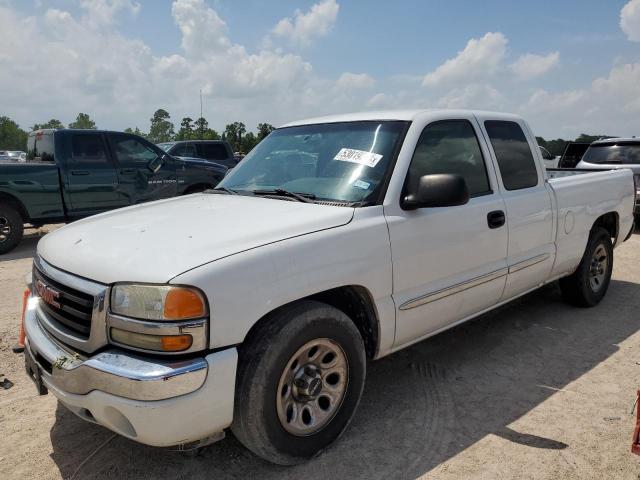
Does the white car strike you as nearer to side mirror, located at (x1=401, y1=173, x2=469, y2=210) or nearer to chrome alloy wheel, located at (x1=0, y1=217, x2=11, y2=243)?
side mirror, located at (x1=401, y1=173, x2=469, y2=210)

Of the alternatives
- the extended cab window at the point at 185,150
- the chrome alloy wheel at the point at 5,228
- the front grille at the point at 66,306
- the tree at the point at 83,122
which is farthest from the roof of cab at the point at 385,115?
the tree at the point at 83,122

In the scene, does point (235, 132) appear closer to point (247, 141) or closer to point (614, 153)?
point (247, 141)

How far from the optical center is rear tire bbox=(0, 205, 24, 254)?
812cm

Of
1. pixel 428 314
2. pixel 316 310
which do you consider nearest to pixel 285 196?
pixel 316 310

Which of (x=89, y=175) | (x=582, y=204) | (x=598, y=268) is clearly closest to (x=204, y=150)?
(x=89, y=175)

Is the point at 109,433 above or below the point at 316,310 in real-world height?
below

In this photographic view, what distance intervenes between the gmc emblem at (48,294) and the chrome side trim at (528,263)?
9.72 ft

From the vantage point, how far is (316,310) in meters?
→ 2.57

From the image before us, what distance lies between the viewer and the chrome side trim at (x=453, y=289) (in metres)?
3.09

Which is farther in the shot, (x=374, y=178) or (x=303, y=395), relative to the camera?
(x=374, y=178)

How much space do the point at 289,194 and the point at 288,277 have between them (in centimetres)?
90

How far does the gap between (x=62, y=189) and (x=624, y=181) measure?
26.1 ft

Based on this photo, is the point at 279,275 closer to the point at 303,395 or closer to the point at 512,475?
the point at 303,395

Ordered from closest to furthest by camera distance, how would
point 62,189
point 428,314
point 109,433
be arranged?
point 109,433
point 428,314
point 62,189
